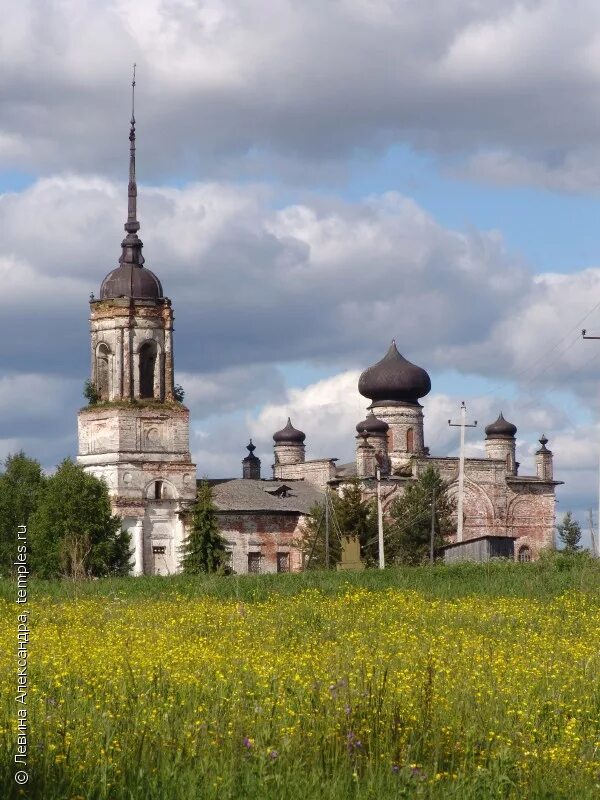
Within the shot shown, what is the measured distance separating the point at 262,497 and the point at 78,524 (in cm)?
1222

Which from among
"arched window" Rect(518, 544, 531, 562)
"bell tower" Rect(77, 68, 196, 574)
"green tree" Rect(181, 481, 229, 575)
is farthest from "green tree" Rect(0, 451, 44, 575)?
"arched window" Rect(518, 544, 531, 562)

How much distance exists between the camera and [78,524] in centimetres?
6219

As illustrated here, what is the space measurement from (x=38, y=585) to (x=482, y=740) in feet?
73.7

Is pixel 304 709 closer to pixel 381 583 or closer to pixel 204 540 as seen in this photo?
pixel 381 583

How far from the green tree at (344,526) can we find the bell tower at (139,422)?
19.4 ft

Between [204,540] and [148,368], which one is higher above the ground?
[148,368]

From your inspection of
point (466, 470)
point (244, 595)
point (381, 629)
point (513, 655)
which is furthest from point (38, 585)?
point (466, 470)

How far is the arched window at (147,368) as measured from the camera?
69.1m

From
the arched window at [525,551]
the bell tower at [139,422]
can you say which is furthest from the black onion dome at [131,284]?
the arched window at [525,551]

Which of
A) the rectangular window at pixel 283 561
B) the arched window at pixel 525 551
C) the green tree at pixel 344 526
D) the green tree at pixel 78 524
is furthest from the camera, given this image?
the arched window at pixel 525 551

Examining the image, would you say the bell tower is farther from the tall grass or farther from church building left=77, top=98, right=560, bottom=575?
the tall grass

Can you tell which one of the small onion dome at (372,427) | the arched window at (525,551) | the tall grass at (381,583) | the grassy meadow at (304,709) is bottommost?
the grassy meadow at (304,709)

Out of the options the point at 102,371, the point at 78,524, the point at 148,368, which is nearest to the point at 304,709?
the point at 78,524

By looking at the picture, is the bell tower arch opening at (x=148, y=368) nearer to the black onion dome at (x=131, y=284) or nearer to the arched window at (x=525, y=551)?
the black onion dome at (x=131, y=284)
